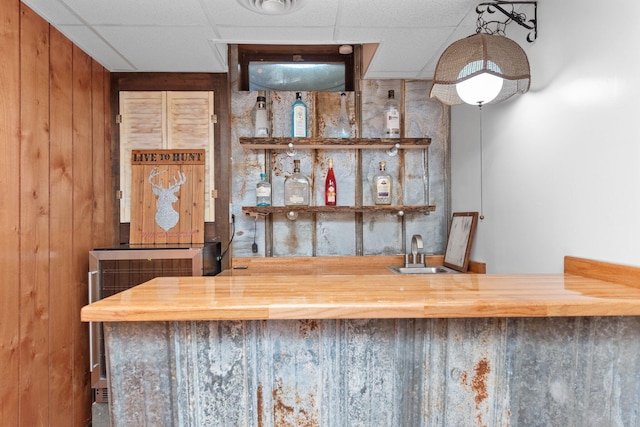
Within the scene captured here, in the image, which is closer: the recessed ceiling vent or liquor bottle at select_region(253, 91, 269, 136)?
the recessed ceiling vent

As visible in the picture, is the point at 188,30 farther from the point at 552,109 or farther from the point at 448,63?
the point at 552,109

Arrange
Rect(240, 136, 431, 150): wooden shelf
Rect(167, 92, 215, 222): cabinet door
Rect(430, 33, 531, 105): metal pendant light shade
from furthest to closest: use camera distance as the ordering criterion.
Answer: Rect(167, 92, 215, 222): cabinet door < Rect(240, 136, 431, 150): wooden shelf < Rect(430, 33, 531, 105): metal pendant light shade

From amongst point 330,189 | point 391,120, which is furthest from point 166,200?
point 391,120

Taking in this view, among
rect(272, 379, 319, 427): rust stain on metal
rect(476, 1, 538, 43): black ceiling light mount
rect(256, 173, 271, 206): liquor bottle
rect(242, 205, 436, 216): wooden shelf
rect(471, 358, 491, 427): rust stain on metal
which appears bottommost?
rect(272, 379, 319, 427): rust stain on metal

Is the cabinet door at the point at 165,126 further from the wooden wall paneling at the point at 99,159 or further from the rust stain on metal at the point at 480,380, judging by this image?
the rust stain on metal at the point at 480,380

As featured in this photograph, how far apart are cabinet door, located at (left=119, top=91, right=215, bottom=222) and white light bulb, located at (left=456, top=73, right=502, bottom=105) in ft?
5.90

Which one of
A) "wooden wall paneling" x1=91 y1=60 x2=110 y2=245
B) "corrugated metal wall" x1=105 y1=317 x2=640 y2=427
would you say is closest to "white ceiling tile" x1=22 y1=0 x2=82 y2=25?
"wooden wall paneling" x1=91 y1=60 x2=110 y2=245

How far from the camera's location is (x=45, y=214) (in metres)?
1.94

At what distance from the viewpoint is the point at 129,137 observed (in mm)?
2693

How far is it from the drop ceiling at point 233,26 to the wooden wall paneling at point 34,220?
0.25 metres

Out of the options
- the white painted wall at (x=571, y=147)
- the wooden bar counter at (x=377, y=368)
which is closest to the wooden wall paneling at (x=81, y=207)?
the wooden bar counter at (x=377, y=368)

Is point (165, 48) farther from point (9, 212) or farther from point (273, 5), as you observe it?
point (9, 212)

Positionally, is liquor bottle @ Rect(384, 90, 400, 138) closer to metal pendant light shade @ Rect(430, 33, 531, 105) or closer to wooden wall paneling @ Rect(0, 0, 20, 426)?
metal pendant light shade @ Rect(430, 33, 531, 105)

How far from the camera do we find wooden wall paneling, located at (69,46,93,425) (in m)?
2.22
